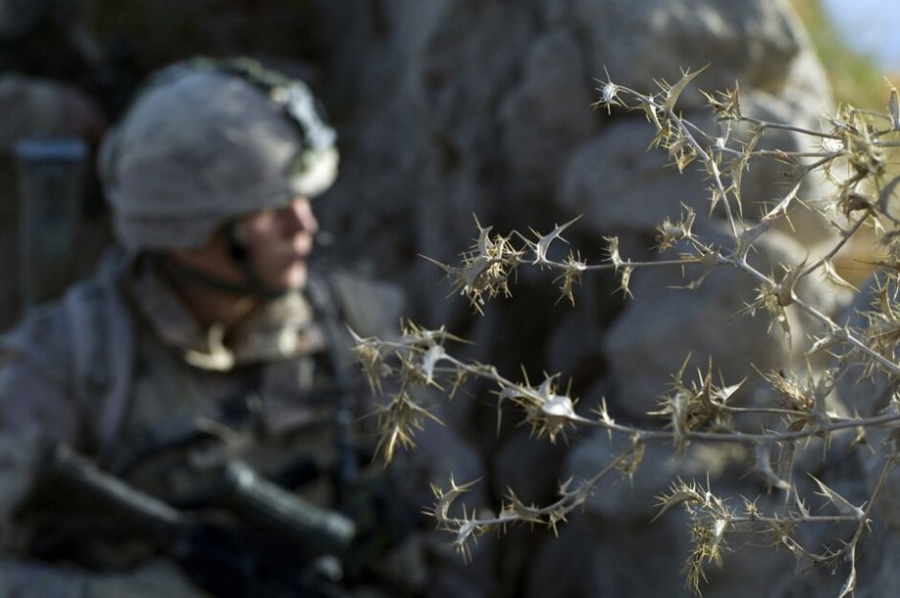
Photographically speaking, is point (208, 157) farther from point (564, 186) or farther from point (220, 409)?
point (564, 186)

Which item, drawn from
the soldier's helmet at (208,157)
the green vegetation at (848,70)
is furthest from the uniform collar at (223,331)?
the green vegetation at (848,70)

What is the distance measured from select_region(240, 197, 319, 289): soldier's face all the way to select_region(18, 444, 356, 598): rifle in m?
0.45

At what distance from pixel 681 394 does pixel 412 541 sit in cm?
213

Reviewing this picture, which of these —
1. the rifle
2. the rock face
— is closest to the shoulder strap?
the rifle

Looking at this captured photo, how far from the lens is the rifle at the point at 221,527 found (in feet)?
10.0

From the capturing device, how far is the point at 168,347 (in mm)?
3322

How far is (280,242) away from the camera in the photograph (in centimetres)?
332

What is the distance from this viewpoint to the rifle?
3061 mm

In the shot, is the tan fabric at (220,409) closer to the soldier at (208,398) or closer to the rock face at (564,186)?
the soldier at (208,398)

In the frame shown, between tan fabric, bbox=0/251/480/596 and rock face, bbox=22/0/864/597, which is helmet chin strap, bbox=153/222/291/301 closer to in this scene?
tan fabric, bbox=0/251/480/596

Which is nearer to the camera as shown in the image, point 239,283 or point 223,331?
point 239,283

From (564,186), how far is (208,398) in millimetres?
951

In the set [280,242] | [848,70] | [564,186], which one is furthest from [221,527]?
[848,70]

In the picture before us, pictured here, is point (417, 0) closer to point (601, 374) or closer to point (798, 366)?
point (601, 374)
